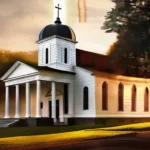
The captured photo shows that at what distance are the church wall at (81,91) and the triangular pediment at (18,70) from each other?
77 cm

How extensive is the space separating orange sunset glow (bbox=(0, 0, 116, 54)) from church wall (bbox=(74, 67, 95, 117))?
1.10 ft

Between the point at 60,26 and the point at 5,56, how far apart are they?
0.80 m

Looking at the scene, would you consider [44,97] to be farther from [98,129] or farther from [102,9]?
[102,9]

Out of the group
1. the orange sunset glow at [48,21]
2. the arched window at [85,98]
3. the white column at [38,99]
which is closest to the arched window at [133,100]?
the orange sunset glow at [48,21]

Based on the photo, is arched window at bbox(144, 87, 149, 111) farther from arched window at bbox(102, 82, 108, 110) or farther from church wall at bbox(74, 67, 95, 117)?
church wall at bbox(74, 67, 95, 117)

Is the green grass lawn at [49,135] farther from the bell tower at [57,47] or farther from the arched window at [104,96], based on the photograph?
the bell tower at [57,47]

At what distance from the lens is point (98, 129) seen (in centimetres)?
430

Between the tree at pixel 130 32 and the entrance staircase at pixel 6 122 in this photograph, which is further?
the tree at pixel 130 32

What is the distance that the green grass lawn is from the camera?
332cm

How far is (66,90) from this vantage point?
14.0 ft

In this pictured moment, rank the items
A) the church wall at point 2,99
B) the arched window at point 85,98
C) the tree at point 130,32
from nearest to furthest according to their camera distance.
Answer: the church wall at point 2,99 < the arched window at point 85,98 < the tree at point 130,32

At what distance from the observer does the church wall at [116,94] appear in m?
4.53

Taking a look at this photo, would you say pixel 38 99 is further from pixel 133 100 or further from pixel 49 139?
pixel 133 100

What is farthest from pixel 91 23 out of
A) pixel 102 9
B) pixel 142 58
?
pixel 142 58
